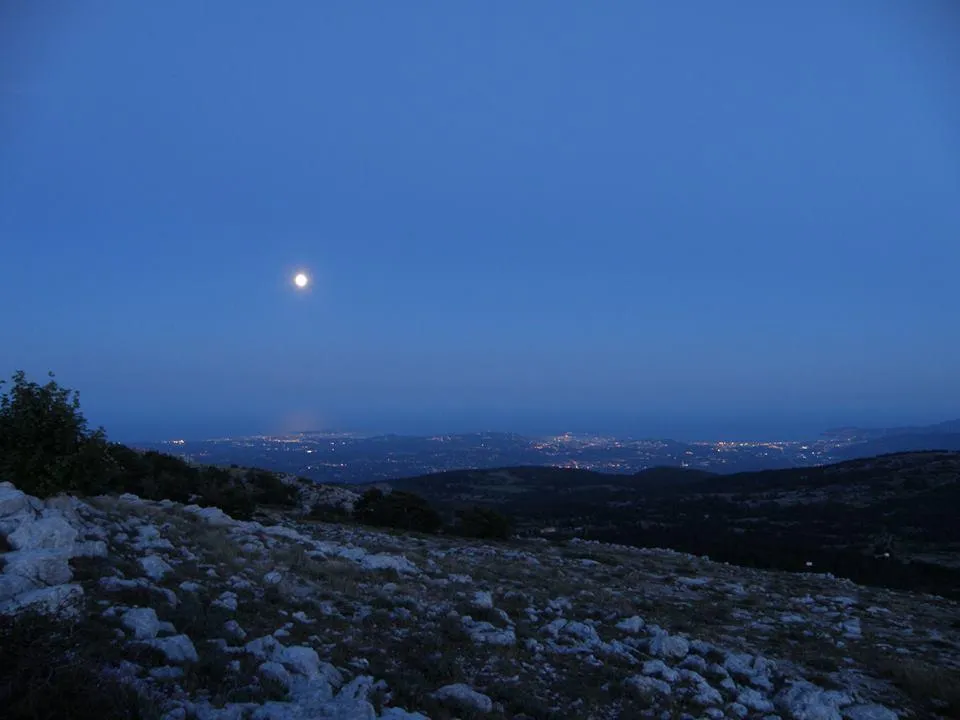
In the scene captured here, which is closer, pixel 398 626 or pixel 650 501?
pixel 398 626

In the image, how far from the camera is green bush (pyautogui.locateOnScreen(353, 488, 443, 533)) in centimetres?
2533

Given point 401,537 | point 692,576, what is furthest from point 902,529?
point 401,537

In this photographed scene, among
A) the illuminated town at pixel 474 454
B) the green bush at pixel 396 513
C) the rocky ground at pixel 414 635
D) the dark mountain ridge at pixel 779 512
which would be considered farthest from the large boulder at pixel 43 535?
the illuminated town at pixel 474 454

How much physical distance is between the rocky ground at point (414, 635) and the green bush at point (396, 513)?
10.2 meters

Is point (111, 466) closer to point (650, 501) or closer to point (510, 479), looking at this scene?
point (650, 501)

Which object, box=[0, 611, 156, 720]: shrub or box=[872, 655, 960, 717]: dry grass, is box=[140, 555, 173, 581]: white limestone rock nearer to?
box=[0, 611, 156, 720]: shrub

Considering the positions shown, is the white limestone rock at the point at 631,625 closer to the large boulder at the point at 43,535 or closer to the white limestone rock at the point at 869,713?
the white limestone rock at the point at 869,713

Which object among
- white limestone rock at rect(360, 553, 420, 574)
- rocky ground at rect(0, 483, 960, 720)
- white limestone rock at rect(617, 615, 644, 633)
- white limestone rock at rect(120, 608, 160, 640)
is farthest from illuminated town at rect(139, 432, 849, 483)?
white limestone rock at rect(120, 608, 160, 640)

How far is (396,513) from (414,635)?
17.2 m

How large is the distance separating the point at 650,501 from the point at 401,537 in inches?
1536

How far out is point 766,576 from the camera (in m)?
21.1

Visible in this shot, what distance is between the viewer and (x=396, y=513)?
25703mm

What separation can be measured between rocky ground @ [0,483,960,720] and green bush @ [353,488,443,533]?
33.6 feet

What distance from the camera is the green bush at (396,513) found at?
25.3 m
